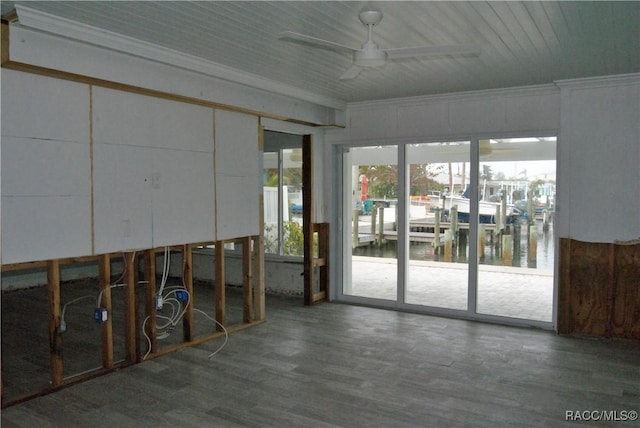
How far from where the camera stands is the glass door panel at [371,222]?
6.49 m

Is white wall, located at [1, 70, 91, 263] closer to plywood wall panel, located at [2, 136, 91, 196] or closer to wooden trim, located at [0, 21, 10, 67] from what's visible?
plywood wall panel, located at [2, 136, 91, 196]

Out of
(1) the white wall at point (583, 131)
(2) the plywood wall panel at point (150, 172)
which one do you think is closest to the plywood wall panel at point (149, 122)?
(2) the plywood wall panel at point (150, 172)

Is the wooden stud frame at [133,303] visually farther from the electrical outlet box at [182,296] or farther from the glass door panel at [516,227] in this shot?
the glass door panel at [516,227]

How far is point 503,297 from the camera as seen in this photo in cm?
596

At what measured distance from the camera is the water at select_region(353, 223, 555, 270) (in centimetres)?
556

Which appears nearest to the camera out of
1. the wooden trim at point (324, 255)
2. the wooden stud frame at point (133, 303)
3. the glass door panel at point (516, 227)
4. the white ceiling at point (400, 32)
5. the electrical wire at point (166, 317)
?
the white ceiling at point (400, 32)

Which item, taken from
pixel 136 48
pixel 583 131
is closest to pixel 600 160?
pixel 583 131

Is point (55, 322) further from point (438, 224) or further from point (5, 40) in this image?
point (438, 224)

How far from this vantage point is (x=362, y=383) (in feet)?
12.8

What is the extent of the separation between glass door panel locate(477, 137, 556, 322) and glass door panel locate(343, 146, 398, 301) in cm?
115

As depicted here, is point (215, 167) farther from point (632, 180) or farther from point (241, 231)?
point (632, 180)

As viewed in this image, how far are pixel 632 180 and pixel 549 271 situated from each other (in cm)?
129
